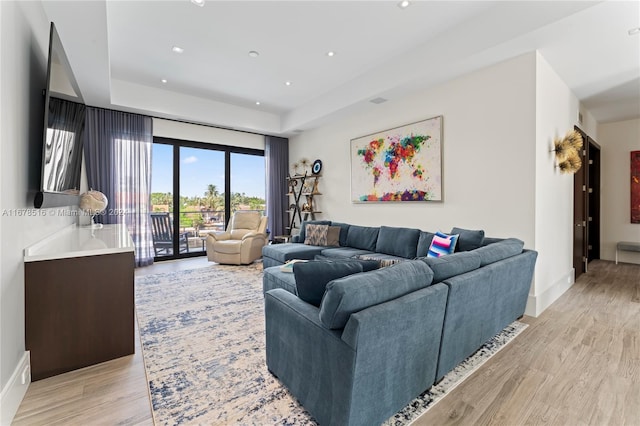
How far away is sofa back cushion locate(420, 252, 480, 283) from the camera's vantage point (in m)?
1.75

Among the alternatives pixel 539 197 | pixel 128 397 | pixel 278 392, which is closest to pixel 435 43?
pixel 539 197

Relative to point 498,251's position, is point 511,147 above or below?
above

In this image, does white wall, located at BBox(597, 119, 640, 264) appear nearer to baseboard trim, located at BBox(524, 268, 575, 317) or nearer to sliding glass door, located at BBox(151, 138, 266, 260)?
baseboard trim, located at BBox(524, 268, 575, 317)

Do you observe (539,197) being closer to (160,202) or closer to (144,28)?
(144,28)

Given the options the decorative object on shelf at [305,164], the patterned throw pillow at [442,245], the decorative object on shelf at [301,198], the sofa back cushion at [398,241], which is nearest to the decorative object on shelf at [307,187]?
the decorative object on shelf at [301,198]

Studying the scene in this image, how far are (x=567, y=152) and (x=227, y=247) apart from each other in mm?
5052

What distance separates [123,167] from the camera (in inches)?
193

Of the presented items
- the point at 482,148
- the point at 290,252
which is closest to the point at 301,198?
the point at 290,252

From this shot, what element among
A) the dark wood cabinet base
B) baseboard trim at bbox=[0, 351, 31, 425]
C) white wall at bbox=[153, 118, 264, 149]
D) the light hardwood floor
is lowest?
the light hardwood floor

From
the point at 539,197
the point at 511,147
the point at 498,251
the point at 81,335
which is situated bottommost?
the point at 81,335

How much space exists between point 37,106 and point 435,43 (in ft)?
12.5

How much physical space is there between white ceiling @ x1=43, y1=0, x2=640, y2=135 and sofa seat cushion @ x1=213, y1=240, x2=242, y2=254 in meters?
2.53

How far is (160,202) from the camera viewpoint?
18.3ft

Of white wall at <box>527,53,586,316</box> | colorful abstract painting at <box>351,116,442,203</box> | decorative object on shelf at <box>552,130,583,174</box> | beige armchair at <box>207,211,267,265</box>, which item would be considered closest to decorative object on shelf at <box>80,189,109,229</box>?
beige armchair at <box>207,211,267,265</box>
